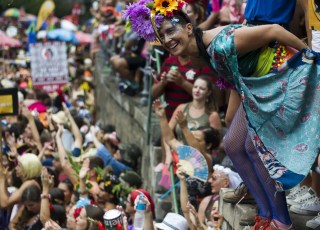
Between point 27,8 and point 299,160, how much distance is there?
113 ft

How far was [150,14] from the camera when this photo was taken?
231 inches

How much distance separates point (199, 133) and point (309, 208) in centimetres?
246

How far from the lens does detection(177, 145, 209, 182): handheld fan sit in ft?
25.1

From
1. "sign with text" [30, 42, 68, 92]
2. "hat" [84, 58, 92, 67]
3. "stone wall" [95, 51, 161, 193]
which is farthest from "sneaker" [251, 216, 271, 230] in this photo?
"hat" [84, 58, 92, 67]

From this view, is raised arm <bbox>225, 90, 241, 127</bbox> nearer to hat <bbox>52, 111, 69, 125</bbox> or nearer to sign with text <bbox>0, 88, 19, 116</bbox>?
sign with text <bbox>0, 88, 19, 116</bbox>

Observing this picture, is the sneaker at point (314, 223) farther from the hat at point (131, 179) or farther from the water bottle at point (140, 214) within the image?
the hat at point (131, 179)

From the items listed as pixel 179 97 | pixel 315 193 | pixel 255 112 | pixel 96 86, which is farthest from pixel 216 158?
pixel 96 86

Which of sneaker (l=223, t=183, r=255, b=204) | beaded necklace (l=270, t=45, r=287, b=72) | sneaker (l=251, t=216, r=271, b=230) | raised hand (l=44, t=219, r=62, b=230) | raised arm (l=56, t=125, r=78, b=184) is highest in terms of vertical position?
beaded necklace (l=270, t=45, r=287, b=72)

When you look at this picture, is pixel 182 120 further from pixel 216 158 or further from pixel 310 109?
pixel 310 109

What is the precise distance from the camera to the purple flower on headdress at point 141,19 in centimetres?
593

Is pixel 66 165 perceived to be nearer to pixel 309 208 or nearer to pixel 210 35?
pixel 309 208

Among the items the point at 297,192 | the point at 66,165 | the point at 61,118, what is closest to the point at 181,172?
the point at 297,192

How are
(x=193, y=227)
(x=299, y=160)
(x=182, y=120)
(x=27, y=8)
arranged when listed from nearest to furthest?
(x=299, y=160)
(x=193, y=227)
(x=182, y=120)
(x=27, y=8)

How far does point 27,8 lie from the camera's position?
3881cm
